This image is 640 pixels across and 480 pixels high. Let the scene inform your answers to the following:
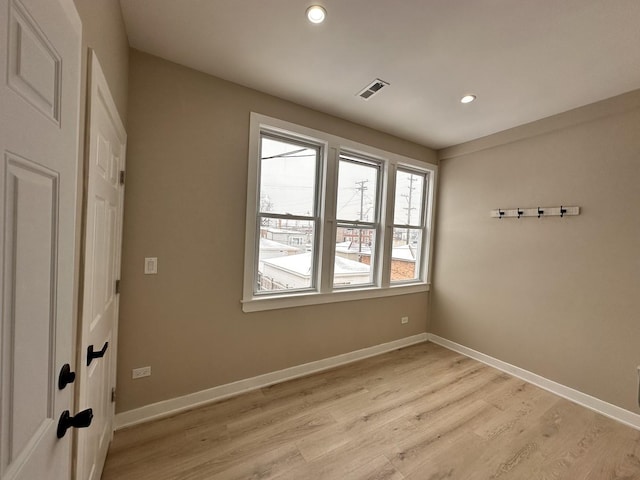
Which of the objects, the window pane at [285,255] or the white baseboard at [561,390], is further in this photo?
the window pane at [285,255]

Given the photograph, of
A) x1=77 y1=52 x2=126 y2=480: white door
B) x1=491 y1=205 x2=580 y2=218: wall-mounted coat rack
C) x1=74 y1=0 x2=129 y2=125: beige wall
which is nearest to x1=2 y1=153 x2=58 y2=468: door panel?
x1=77 y1=52 x2=126 y2=480: white door

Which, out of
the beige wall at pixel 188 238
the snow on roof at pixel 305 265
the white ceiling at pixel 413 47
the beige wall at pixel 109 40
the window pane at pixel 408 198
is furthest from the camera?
the window pane at pixel 408 198

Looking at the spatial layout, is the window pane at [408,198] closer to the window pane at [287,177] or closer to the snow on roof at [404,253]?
the snow on roof at [404,253]

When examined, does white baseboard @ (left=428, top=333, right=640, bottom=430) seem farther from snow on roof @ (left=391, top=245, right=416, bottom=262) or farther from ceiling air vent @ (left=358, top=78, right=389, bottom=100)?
ceiling air vent @ (left=358, top=78, right=389, bottom=100)

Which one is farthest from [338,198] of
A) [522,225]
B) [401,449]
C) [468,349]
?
[468,349]

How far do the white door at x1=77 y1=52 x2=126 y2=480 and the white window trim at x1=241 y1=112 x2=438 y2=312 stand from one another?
3.13ft

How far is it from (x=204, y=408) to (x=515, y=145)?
4.09 m

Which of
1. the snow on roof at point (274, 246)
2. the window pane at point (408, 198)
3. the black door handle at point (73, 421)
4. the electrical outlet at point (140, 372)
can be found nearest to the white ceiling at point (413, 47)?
the window pane at point (408, 198)

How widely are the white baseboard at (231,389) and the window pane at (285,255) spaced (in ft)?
2.76

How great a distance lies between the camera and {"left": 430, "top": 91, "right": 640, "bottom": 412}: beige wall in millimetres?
2299

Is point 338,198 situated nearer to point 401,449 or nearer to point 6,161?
point 401,449

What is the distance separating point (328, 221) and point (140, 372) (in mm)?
2080

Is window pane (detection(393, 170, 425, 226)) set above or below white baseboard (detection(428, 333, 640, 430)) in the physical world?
above

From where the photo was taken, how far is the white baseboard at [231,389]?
2.02 meters
